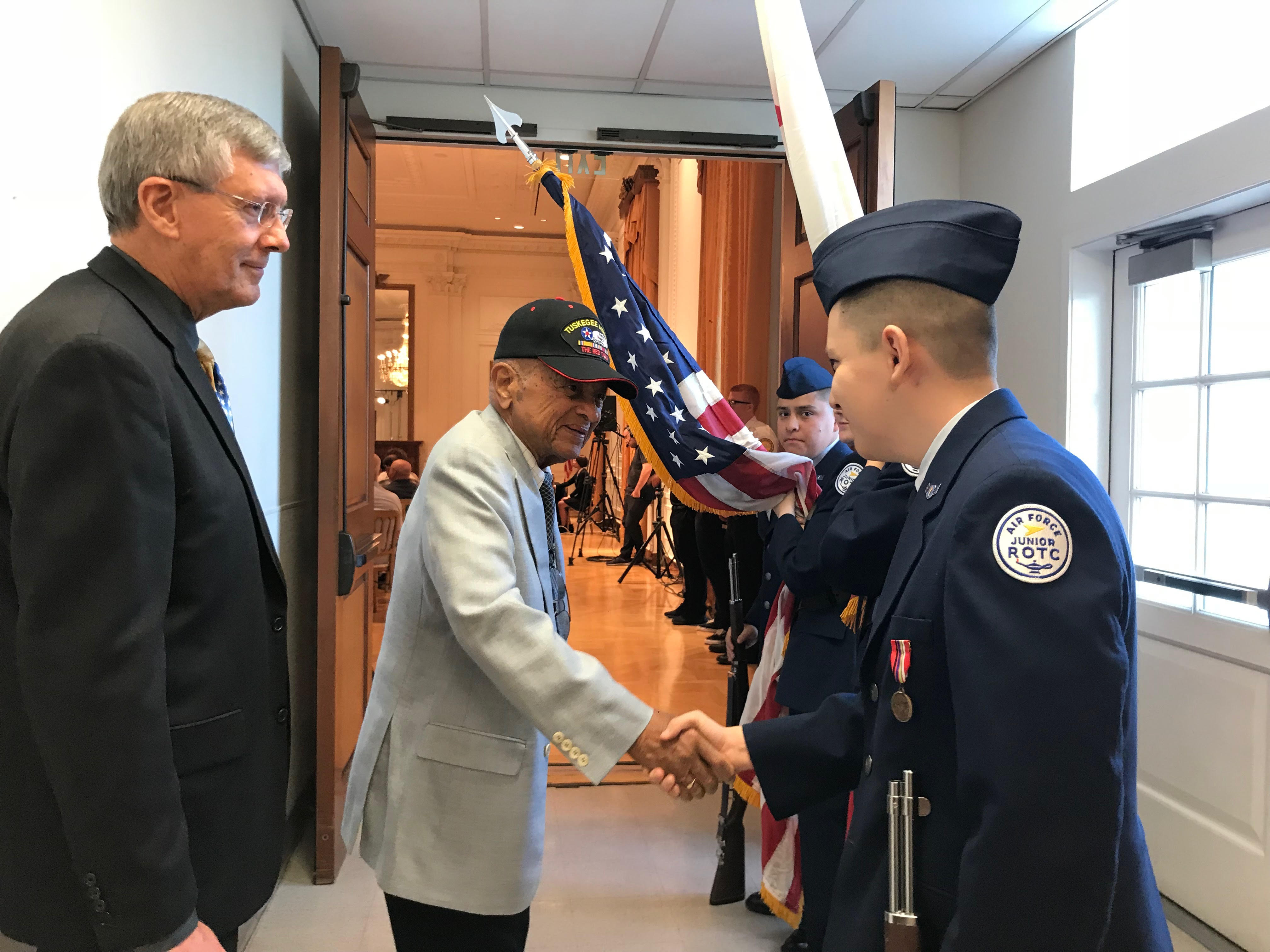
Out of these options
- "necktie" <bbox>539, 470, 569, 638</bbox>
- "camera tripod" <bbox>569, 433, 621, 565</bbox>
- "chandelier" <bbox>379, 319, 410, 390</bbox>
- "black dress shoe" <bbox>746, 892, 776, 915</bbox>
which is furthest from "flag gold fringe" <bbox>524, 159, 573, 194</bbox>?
"chandelier" <bbox>379, 319, 410, 390</bbox>

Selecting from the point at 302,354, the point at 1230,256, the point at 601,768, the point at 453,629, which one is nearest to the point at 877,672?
the point at 601,768

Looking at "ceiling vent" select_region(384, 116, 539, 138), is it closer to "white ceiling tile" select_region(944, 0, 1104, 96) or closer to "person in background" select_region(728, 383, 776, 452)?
"white ceiling tile" select_region(944, 0, 1104, 96)

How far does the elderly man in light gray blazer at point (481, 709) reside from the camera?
1.37 meters

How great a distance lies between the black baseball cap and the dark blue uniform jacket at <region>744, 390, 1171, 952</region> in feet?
2.28

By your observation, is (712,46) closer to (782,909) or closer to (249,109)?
(249,109)

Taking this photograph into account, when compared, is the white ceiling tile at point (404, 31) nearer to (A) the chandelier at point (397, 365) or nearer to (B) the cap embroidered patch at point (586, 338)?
(B) the cap embroidered patch at point (586, 338)

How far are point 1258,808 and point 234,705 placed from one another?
2.53 m

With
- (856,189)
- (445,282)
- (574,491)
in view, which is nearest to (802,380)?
(856,189)

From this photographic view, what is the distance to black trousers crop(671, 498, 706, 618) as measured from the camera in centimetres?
651

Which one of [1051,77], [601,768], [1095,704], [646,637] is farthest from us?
[646,637]

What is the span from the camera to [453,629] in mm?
1373

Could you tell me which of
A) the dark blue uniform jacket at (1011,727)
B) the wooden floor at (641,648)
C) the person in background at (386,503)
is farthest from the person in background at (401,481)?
the dark blue uniform jacket at (1011,727)

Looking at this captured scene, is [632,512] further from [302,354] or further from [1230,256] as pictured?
[1230,256]

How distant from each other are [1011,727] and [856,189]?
2405mm
